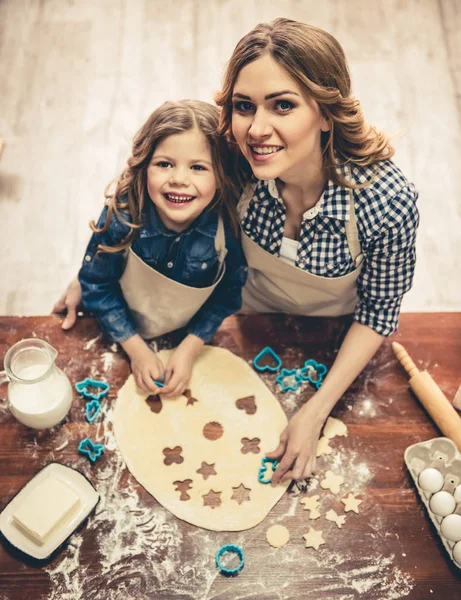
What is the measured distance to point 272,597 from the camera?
118 cm

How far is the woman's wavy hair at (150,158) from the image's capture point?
1.29 metres

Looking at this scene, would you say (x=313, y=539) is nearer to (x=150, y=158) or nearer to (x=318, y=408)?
(x=318, y=408)

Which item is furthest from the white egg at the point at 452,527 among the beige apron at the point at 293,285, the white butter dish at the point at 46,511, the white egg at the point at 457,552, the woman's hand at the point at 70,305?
the woman's hand at the point at 70,305

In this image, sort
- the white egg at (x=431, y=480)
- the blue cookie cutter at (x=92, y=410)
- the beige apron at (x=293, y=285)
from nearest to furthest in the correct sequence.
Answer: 1. the white egg at (x=431, y=480)
2. the blue cookie cutter at (x=92, y=410)
3. the beige apron at (x=293, y=285)

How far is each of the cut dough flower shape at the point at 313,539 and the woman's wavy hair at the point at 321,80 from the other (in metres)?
0.75

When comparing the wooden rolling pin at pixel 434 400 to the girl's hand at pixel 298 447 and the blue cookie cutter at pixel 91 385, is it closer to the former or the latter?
the girl's hand at pixel 298 447

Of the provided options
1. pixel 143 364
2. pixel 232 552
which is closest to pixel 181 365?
pixel 143 364

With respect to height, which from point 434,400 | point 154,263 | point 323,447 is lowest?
point 323,447

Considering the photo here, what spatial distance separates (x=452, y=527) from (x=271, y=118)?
0.89 m

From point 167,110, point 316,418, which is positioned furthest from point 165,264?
point 316,418

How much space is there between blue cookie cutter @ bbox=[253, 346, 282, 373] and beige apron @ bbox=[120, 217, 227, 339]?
7.7 inches

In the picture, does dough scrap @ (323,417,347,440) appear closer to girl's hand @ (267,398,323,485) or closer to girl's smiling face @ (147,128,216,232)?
girl's hand @ (267,398,323,485)

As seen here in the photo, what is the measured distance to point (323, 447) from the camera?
Answer: 1.35 m

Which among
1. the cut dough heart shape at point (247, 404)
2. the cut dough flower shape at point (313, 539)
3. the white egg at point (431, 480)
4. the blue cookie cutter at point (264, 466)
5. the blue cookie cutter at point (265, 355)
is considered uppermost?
the blue cookie cutter at point (265, 355)
